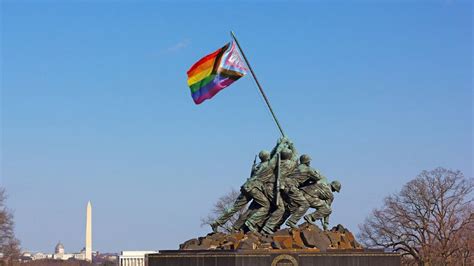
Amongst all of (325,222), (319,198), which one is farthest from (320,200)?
(325,222)

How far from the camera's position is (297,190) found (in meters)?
29.1

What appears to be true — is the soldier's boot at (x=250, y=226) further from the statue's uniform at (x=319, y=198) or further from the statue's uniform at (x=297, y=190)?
the statue's uniform at (x=319, y=198)

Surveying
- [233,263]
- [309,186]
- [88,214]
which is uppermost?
[88,214]

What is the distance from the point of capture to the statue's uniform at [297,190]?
95.0 ft

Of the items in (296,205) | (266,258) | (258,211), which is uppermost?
(296,205)

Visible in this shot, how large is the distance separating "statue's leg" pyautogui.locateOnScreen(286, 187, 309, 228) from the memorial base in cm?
190

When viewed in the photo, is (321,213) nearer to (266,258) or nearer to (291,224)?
(291,224)

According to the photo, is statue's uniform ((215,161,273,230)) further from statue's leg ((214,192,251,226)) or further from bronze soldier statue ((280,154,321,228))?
bronze soldier statue ((280,154,321,228))

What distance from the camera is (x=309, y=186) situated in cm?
2947

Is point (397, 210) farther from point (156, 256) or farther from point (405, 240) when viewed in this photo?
point (156, 256)

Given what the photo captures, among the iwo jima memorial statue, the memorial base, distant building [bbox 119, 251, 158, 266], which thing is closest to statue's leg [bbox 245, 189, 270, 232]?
the iwo jima memorial statue

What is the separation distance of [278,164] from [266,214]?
5.67 feet

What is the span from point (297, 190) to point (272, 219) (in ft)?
4.20

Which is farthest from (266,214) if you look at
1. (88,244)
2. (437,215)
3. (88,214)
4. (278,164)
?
(88,244)
